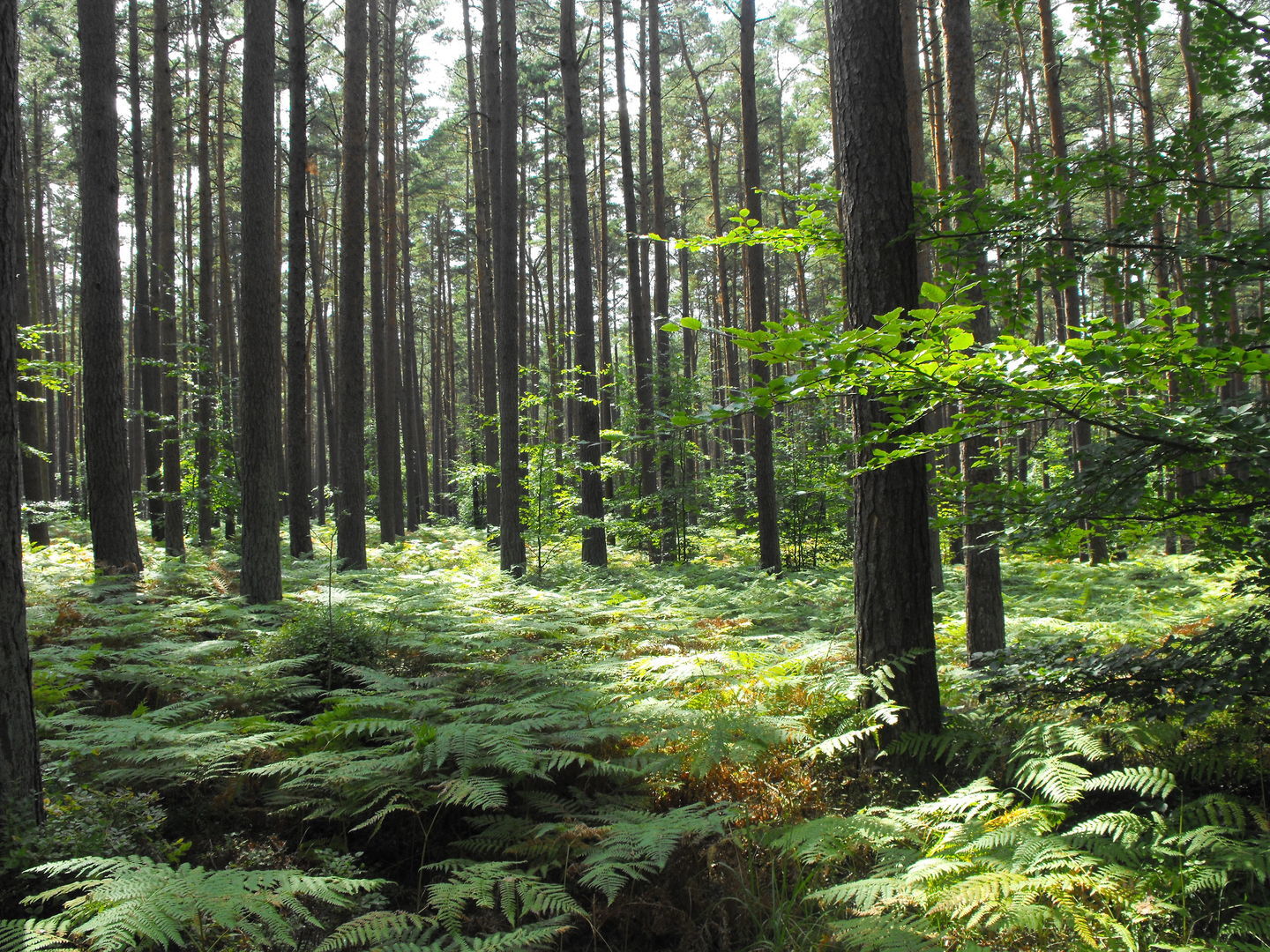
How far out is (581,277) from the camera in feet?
42.4

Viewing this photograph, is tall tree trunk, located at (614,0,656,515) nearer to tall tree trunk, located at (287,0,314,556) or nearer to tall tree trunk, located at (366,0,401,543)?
tall tree trunk, located at (366,0,401,543)

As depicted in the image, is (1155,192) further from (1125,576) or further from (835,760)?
(1125,576)

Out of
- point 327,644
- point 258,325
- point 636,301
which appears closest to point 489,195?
point 636,301

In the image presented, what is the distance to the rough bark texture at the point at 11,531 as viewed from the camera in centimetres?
302

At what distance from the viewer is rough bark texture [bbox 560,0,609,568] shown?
1251 cm

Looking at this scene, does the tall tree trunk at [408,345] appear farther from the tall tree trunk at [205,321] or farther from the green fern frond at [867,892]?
the green fern frond at [867,892]

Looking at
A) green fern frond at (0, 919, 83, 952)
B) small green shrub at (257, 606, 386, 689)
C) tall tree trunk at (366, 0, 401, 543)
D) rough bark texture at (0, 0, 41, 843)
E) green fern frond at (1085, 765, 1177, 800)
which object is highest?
tall tree trunk at (366, 0, 401, 543)

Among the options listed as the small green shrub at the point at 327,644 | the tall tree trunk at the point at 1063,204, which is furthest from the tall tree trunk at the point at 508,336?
the tall tree trunk at the point at 1063,204

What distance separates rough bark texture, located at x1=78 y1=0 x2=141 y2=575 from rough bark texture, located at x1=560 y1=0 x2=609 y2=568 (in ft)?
20.7

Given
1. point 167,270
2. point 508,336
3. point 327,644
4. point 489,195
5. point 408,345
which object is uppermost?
point 489,195

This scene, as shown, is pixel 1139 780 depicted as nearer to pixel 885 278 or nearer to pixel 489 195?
pixel 885 278

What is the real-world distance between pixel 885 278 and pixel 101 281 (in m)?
9.72

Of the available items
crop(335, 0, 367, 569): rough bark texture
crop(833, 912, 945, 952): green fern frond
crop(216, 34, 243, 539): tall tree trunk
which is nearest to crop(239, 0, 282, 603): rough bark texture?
crop(335, 0, 367, 569): rough bark texture

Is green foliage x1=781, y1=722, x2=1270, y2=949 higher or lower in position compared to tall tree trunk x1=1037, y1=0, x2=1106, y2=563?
lower
